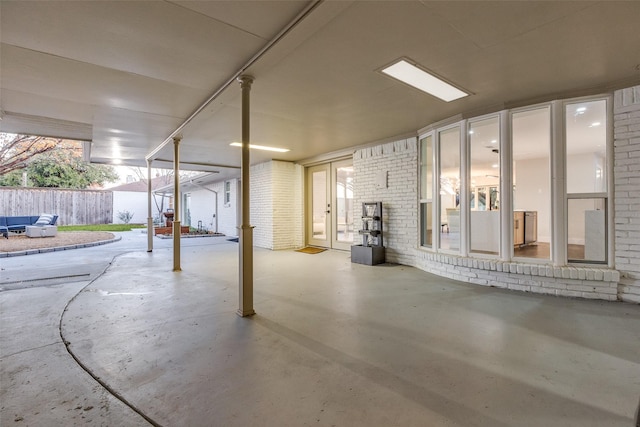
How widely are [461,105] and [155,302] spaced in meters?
5.04

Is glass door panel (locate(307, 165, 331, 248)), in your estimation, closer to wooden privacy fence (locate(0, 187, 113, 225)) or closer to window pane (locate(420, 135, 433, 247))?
window pane (locate(420, 135, 433, 247))

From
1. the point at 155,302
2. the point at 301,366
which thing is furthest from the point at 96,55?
the point at 301,366

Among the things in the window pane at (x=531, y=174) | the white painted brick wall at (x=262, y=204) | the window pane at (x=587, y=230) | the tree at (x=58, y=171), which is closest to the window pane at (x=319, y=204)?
the white painted brick wall at (x=262, y=204)

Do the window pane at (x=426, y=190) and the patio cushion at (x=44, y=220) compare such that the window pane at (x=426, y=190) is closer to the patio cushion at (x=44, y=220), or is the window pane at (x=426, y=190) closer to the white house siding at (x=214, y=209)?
the white house siding at (x=214, y=209)

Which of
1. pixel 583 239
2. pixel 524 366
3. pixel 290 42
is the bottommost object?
pixel 524 366

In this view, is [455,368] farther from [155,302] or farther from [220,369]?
Answer: [155,302]

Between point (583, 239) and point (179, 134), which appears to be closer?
point (583, 239)

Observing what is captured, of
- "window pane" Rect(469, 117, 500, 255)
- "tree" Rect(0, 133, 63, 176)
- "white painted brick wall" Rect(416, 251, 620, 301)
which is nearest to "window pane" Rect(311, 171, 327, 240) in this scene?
"white painted brick wall" Rect(416, 251, 620, 301)

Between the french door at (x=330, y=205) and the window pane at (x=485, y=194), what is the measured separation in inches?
131

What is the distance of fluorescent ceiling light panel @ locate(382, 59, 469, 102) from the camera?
125 inches

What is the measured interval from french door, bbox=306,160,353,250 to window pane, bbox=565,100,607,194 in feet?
15.0

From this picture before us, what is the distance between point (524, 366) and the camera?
2.19 m

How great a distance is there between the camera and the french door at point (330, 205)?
7.98m

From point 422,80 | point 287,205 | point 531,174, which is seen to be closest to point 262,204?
point 287,205
